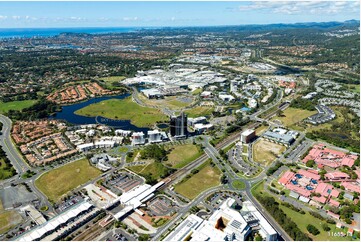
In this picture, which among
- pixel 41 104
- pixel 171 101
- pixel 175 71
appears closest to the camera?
pixel 41 104

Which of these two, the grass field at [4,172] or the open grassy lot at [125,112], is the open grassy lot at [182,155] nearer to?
the open grassy lot at [125,112]

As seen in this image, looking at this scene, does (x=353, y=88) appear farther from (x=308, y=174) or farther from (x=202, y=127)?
(x=308, y=174)

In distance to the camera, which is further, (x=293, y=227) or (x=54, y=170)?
(x=54, y=170)

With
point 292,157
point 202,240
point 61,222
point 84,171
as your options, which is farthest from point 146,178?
point 292,157

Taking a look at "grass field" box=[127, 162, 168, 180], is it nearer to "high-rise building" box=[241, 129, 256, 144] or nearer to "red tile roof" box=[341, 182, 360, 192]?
"high-rise building" box=[241, 129, 256, 144]

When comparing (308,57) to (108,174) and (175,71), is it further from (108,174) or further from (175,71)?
(108,174)

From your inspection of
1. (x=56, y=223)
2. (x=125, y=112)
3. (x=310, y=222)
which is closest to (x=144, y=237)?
(x=56, y=223)

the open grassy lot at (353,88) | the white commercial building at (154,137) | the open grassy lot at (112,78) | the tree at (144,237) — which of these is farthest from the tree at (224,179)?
the open grassy lot at (112,78)
